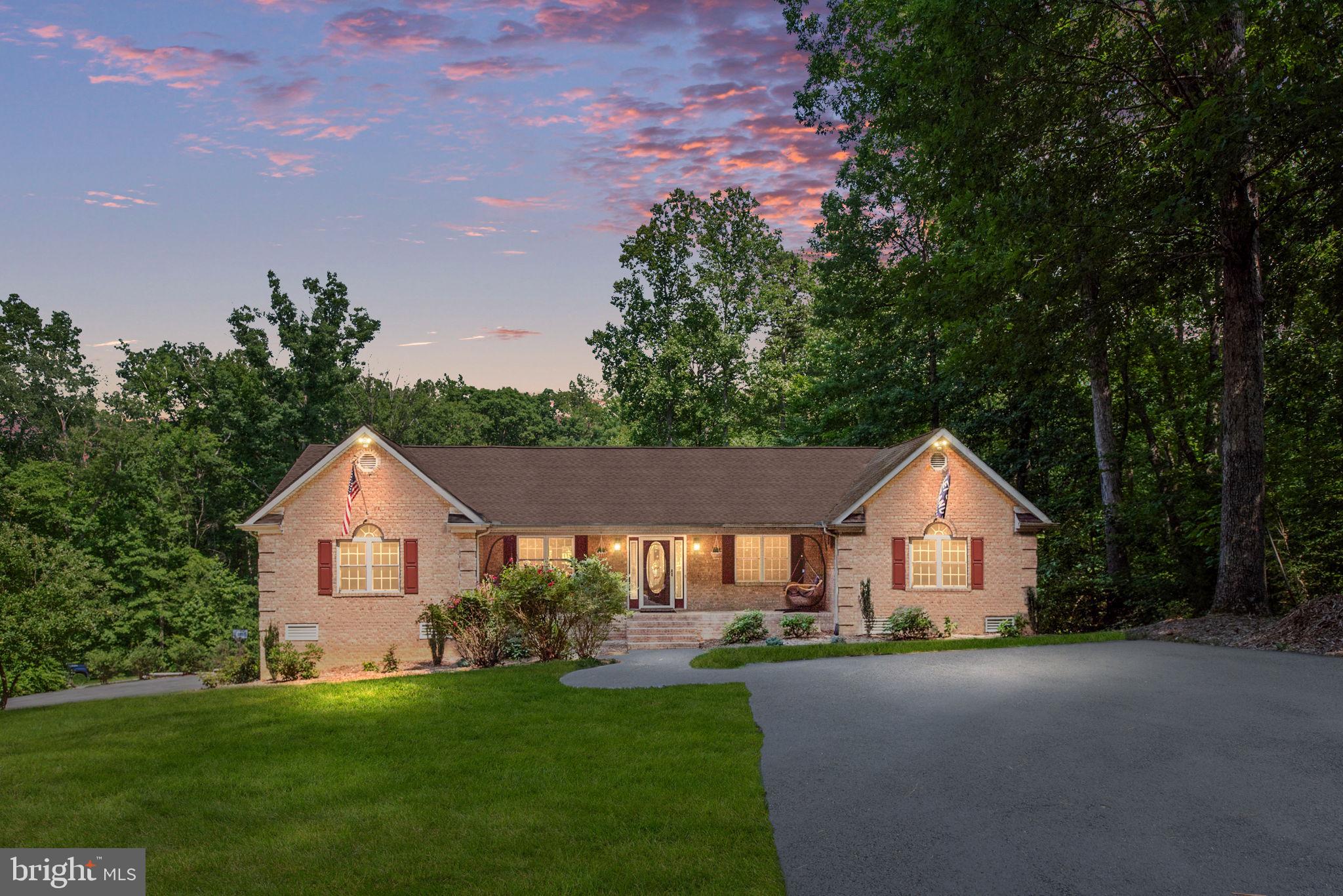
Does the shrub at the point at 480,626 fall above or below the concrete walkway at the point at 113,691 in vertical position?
above

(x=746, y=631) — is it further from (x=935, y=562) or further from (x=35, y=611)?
(x=35, y=611)

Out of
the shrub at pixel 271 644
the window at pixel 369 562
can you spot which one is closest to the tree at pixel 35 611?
the shrub at pixel 271 644

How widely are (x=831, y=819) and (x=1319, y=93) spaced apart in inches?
564

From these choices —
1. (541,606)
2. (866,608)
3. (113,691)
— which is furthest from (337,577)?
(866,608)

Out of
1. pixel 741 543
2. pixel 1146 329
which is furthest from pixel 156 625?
pixel 1146 329

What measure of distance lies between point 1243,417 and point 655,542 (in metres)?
15.3

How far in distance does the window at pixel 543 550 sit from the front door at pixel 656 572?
236cm

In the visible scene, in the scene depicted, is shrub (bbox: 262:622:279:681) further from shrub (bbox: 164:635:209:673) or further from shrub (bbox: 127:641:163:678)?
shrub (bbox: 127:641:163:678)

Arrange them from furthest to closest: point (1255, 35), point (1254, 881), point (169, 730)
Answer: point (1255, 35) → point (169, 730) → point (1254, 881)

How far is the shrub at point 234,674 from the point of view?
70.6 feet

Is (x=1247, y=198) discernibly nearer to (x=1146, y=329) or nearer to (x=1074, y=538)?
(x=1146, y=329)

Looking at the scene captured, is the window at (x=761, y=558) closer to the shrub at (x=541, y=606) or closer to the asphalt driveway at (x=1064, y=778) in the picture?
the shrub at (x=541, y=606)

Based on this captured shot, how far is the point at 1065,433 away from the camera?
2989cm

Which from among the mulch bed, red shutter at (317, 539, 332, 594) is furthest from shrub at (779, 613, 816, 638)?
red shutter at (317, 539, 332, 594)
